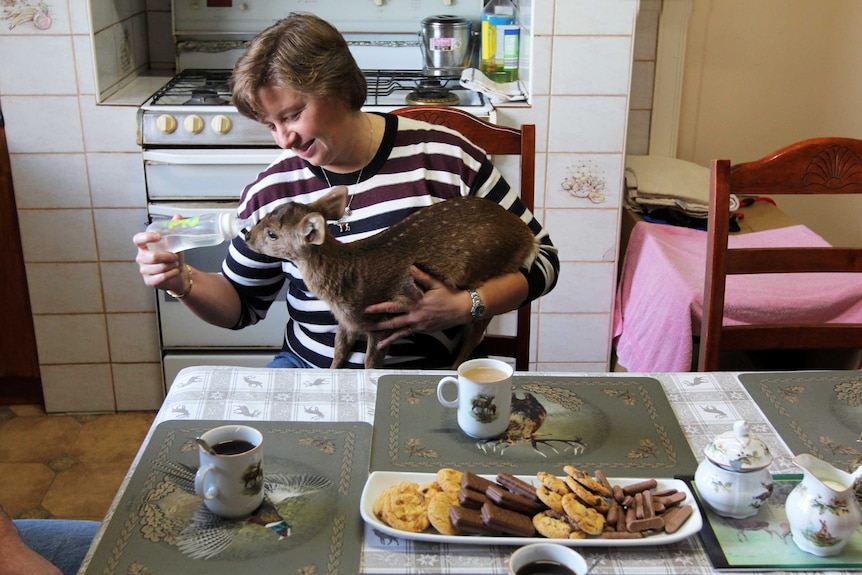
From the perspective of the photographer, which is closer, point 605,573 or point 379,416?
point 605,573

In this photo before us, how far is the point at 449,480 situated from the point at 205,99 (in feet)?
5.96

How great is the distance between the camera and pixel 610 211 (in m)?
2.66

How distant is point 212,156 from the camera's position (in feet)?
8.26

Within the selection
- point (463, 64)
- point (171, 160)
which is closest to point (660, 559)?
point (171, 160)

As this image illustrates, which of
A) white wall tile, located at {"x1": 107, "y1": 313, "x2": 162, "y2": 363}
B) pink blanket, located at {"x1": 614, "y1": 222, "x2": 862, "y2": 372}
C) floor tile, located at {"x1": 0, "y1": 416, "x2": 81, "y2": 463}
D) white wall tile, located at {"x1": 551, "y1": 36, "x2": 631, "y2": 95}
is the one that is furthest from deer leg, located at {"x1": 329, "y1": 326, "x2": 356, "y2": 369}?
floor tile, located at {"x1": 0, "y1": 416, "x2": 81, "y2": 463}

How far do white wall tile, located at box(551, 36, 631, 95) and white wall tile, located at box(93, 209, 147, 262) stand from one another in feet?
4.29

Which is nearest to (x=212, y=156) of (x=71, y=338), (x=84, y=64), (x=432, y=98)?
(x=84, y=64)

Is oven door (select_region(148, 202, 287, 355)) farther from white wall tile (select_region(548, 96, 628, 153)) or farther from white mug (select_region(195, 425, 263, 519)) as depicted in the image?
white mug (select_region(195, 425, 263, 519))

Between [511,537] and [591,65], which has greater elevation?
[591,65]

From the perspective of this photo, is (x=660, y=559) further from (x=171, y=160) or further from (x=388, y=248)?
(x=171, y=160)

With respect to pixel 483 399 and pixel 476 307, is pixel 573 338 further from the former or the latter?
pixel 483 399

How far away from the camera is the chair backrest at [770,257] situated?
5.50 feet

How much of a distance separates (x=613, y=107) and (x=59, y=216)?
169 cm

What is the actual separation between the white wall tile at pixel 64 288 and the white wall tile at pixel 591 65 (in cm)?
153
